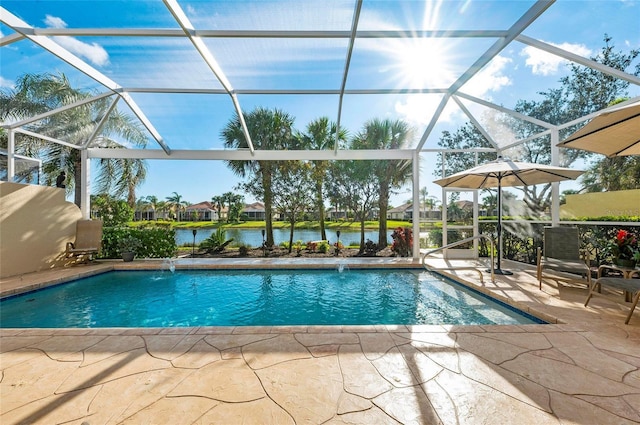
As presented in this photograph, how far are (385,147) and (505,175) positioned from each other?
5.34 m

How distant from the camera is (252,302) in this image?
5.48 m

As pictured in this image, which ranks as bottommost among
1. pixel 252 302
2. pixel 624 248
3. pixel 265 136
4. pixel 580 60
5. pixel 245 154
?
pixel 252 302

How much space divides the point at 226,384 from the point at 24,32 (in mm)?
6528

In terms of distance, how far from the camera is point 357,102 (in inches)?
295

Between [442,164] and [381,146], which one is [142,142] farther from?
[442,164]

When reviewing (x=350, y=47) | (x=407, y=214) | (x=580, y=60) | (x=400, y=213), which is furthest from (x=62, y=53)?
(x=400, y=213)

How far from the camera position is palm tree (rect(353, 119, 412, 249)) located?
1121 centimetres

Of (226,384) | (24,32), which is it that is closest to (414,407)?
(226,384)

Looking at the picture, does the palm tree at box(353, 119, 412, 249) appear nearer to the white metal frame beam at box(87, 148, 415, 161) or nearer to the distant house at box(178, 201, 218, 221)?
the white metal frame beam at box(87, 148, 415, 161)

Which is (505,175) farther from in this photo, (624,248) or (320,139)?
(320,139)

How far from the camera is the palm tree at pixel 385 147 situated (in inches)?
441

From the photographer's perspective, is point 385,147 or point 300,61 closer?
point 300,61

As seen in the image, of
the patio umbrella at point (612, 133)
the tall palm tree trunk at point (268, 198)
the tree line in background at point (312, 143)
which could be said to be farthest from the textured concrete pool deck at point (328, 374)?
the tall palm tree trunk at point (268, 198)

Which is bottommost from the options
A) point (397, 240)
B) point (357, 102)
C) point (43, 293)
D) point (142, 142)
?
point (43, 293)
